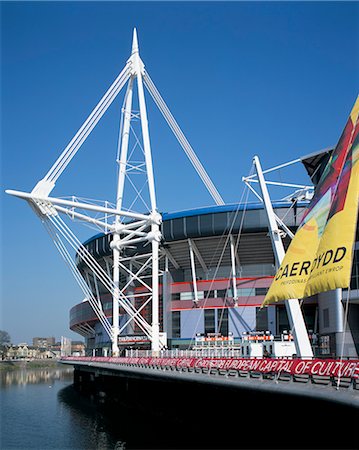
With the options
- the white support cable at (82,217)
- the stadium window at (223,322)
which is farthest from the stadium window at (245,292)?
the white support cable at (82,217)

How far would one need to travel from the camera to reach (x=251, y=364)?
2773 cm

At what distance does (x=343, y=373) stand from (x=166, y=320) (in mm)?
48459

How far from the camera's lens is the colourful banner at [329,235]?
815 inches

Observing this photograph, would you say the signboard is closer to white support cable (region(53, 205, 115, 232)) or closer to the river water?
the river water

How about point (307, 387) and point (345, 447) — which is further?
point (307, 387)

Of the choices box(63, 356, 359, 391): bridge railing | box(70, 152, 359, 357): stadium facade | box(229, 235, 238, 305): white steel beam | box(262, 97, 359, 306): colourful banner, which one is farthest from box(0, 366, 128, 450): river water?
box(229, 235, 238, 305): white steel beam

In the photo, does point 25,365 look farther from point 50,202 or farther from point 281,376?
point 281,376

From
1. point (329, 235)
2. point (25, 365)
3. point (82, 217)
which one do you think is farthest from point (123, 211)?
point (25, 365)

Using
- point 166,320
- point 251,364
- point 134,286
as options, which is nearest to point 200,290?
point 166,320

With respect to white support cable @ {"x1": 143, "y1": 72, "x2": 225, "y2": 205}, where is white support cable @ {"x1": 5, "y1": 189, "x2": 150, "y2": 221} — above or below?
below

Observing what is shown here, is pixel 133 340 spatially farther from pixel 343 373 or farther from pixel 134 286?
pixel 343 373

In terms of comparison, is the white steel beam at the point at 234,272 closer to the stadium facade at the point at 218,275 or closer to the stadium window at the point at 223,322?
the stadium facade at the point at 218,275

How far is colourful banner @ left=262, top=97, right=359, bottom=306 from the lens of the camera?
20.7 metres

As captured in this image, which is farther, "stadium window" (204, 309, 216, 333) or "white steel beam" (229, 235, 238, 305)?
"stadium window" (204, 309, 216, 333)
